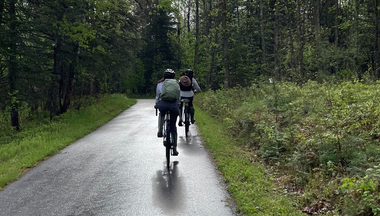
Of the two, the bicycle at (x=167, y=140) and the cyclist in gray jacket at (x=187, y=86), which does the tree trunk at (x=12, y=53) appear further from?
the bicycle at (x=167, y=140)

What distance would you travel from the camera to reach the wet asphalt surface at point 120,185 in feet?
15.6

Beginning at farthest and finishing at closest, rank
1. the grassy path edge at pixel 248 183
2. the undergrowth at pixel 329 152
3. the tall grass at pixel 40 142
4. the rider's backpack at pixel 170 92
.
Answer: the tall grass at pixel 40 142
the rider's backpack at pixel 170 92
the grassy path edge at pixel 248 183
the undergrowth at pixel 329 152

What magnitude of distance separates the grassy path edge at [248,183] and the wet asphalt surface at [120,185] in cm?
23

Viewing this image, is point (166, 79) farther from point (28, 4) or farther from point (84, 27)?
point (28, 4)

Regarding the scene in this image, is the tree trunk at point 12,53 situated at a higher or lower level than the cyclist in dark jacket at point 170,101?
higher

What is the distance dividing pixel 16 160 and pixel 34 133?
4.95 meters

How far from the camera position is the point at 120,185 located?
5.88 m

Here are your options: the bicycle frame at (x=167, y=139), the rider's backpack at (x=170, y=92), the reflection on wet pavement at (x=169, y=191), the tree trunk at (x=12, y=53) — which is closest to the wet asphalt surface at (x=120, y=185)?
the reflection on wet pavement at (x=169, y=191)

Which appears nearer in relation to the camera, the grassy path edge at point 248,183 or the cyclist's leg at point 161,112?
the grassy path edge at point 248,183

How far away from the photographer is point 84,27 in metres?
15.9

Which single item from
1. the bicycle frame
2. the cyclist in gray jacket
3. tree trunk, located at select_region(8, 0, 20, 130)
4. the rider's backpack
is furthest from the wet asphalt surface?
tree trunk, located at select_region(8, 0, 20, 130)

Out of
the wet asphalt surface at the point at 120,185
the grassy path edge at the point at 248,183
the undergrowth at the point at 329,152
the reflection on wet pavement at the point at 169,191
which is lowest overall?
the wet asphalt surface at the point at 120,185

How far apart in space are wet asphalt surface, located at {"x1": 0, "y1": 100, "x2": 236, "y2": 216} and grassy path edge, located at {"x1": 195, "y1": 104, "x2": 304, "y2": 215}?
9.1 inches

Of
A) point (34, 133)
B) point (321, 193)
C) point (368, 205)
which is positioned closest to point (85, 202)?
point (321, 193)
